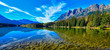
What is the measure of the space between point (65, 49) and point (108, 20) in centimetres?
9017

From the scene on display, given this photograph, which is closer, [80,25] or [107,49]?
[107,49]

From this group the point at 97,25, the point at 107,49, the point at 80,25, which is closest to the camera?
the point at 107,49

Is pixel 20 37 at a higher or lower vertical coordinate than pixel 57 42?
higher

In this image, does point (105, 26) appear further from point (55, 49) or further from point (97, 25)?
point (55, 49)

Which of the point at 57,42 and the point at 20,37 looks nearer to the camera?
the point at 57,42

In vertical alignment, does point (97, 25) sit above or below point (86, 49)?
above

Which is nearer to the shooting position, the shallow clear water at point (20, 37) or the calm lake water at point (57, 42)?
the calm lake water at point (57, 42)

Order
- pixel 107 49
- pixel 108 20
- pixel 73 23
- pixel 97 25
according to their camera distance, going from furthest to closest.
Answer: pixel 73 23 < pixel 97 25 < pixel 108 20 < pixel 107 49

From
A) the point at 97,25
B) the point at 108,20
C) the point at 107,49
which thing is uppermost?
the point at 108,20

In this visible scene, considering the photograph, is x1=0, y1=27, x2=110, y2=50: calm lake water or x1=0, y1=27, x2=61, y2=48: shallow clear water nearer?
x1=0, y1=27, x2=110, y2=50: calm lake water

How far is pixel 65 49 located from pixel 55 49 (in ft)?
7.70

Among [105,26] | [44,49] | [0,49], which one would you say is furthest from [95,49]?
[105,26]

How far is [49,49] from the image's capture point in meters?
12.8

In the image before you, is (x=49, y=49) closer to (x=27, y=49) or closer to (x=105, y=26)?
(x=27, y=49)
